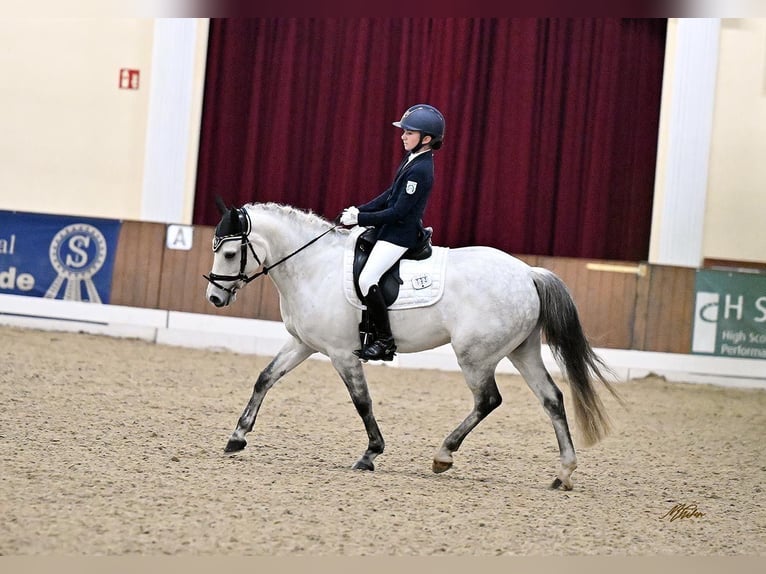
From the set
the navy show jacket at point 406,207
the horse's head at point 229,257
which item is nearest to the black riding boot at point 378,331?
the navy show jacket at point 406,207

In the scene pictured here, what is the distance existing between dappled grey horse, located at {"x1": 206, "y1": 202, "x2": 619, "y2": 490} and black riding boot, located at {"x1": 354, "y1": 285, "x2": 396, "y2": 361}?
0.06 m

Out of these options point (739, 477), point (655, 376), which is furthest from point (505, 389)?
point (739, 477)

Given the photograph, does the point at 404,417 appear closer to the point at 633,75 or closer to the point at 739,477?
the point at 739,477

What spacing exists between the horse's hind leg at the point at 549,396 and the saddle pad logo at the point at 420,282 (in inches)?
25.2

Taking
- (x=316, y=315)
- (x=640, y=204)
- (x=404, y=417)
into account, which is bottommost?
(x=404, y=417)

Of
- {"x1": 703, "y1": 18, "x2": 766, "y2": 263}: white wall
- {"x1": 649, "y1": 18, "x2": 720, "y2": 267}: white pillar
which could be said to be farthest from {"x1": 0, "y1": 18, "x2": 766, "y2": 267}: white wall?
{"x1": 703, "y1": 18, "x2": 766, "y2": 263}: white wall

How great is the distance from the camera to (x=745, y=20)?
477 inches

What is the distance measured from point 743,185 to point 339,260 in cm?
780

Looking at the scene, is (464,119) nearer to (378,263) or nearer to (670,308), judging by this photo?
(670,308)

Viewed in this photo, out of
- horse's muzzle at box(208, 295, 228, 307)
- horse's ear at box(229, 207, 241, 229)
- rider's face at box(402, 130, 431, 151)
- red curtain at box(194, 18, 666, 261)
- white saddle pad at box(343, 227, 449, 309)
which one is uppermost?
red curtain at box(194, 18, 666, 261)

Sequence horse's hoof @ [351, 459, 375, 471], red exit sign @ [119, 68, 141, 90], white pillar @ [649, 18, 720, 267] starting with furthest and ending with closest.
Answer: red exit sign @ [119, 68, 141, 90] < white pillar @ [649, 18, 720, 267] < horse's hoof @ [351, 459, 375, 471]

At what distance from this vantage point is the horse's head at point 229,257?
575 centimetres

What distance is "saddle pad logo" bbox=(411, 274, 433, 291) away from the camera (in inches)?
227

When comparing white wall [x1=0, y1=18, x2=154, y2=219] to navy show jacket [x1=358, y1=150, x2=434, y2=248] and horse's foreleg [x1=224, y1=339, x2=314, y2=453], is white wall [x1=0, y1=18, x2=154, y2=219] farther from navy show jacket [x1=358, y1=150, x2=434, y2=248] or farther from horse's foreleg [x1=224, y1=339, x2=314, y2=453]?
navy show jacket [x1=358, y1=150, x2=434, y2=248]
